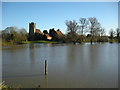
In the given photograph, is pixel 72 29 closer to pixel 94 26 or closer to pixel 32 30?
pixel 94 26

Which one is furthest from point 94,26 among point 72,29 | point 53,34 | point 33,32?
point 33,32

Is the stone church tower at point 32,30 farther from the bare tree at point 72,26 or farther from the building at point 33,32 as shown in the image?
the bare tree at point 72,26

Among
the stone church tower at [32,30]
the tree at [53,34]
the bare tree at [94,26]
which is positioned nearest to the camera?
the bare tree at [94,26]

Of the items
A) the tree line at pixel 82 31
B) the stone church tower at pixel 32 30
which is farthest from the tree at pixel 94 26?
the stone church tower at pixel 32 30

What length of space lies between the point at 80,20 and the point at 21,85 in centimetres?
3389

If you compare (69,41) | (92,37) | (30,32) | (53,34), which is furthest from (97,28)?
(30,32)

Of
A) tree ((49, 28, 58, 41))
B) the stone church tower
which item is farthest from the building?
tree ((49, 28, 58, 41))

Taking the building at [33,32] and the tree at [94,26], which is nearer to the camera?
the tree at [94,26]

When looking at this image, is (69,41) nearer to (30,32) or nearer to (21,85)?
(30,32)

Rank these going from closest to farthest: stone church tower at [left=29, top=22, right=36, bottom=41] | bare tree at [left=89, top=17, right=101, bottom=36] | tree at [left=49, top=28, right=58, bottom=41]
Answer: bare tree at [left=89, top=17, right=101, bottom=36] → tree at [left=49, top=28, right=58, bottom=41] → stone church tower at [left=29, top=22, right=36, bottom=41]

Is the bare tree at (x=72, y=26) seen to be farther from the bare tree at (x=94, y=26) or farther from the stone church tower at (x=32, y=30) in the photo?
the stone church tower at (x=32, y=30)

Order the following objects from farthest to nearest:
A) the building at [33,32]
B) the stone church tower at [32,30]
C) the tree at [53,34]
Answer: the stone church tower at [32,30] → the building at [33,32] → the tree at [53,34]

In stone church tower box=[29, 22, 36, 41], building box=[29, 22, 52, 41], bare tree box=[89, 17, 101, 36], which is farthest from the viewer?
stone church tower box=[29, 22, 36, 41]

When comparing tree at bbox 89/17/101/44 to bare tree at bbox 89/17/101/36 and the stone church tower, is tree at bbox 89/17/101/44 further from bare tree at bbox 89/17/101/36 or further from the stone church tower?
the stone church tower
